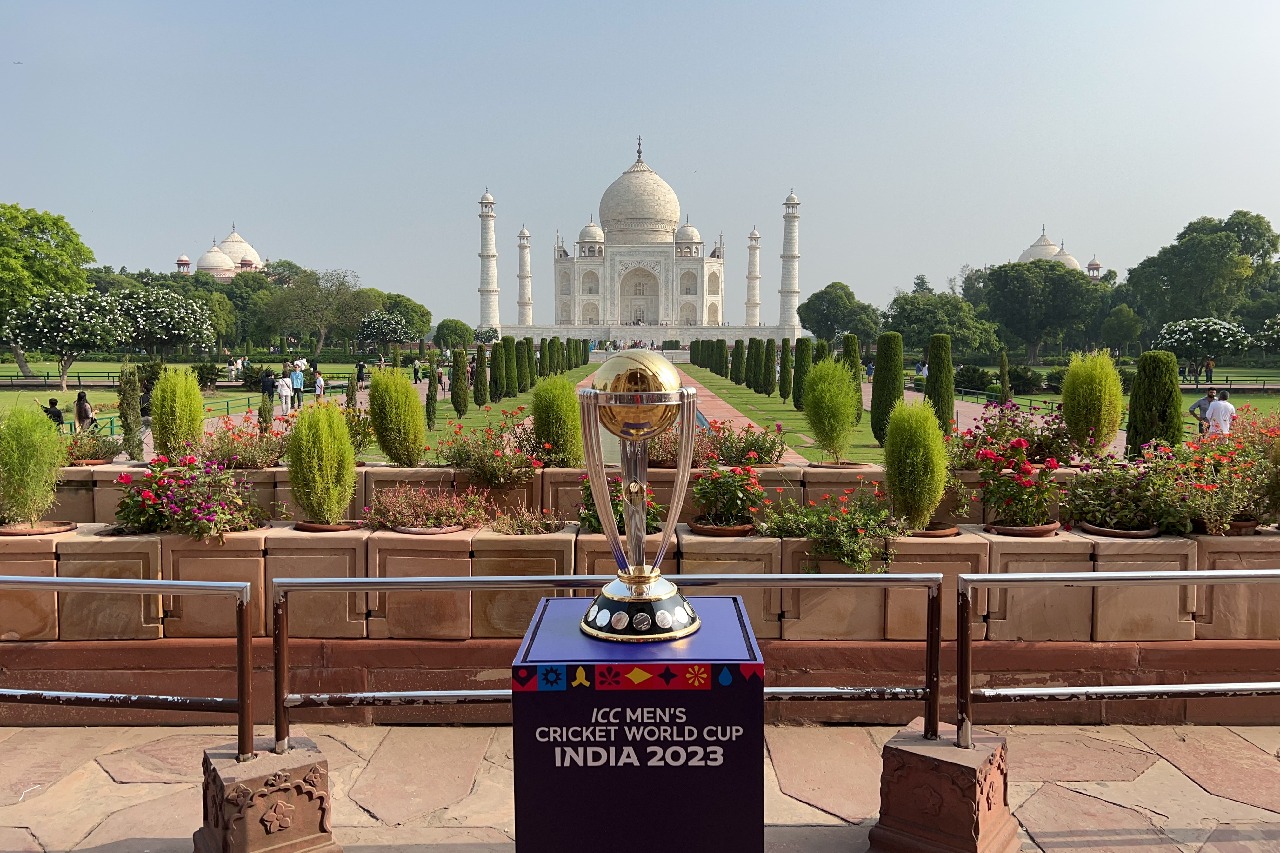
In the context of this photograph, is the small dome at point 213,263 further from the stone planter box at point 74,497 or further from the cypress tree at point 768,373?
the stone planter box at point 74,497

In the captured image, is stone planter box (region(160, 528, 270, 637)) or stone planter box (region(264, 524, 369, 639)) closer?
stone planter box (region(264, 524, 369, 639))

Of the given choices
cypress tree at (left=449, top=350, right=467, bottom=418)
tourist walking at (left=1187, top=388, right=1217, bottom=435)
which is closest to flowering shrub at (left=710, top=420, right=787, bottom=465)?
tourist walking at (left=1187, top=388, right=1217, bottom=435)

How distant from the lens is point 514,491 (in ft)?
17.1

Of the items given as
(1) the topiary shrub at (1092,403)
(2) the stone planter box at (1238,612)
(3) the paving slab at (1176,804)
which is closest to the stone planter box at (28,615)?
(3) the paving slab at (1176,804)

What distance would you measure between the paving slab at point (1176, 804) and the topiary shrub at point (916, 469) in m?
1.37

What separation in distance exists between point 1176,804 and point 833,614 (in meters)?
1.28

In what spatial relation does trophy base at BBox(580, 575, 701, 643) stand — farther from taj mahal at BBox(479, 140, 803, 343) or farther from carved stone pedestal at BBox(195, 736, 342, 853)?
taj mahal at BBox(479, 140, 803, 343)

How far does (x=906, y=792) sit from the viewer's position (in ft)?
8.50

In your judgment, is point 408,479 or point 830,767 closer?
point 830,767

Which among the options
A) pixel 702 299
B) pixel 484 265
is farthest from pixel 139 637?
pixel 702 299

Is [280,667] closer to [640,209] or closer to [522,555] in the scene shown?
[522,555]

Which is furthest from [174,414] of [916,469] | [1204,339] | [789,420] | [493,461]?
[1204,339]

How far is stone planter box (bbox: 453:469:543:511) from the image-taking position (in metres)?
5.20

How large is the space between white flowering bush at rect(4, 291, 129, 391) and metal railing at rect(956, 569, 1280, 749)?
3240cm
